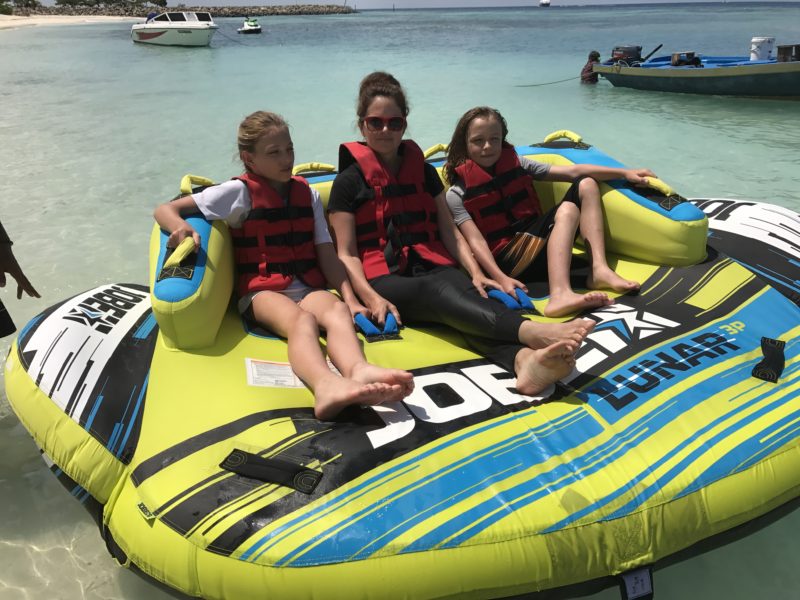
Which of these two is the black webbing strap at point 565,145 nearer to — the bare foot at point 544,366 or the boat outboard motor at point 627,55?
the bare foot at point 544,366

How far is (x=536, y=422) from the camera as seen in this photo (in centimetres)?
137

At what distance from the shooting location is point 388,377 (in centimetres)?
136

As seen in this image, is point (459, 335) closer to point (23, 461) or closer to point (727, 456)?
point (727, 456)

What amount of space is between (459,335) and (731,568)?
3.08 feet

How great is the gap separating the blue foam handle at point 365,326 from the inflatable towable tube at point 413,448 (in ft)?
0.16

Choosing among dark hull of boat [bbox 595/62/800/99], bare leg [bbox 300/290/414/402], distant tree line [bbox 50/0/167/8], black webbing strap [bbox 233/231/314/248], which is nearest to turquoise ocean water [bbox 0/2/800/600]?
dark hull of boat [bbox 595/62/800/99]

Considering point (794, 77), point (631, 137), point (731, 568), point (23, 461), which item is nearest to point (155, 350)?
point (23, 461)

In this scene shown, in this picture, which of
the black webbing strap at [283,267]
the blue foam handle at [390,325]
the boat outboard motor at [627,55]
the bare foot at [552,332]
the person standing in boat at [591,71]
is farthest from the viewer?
the person standing in boat at [591,71]

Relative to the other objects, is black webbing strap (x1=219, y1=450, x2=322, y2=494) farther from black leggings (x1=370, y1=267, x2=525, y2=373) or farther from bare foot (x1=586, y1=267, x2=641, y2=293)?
bare foot (x1=586, y1=267, x2=641, y2=293)

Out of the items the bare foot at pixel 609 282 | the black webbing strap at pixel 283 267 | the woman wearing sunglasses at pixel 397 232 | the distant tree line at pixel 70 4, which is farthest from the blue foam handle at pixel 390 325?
the distant tree line at pixel 70 4

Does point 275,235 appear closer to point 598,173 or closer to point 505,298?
point 505,298

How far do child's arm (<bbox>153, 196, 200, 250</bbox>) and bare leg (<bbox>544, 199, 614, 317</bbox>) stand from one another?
113 centimetres

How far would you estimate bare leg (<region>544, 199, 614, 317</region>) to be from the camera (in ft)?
6.10

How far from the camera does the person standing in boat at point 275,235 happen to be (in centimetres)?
175
